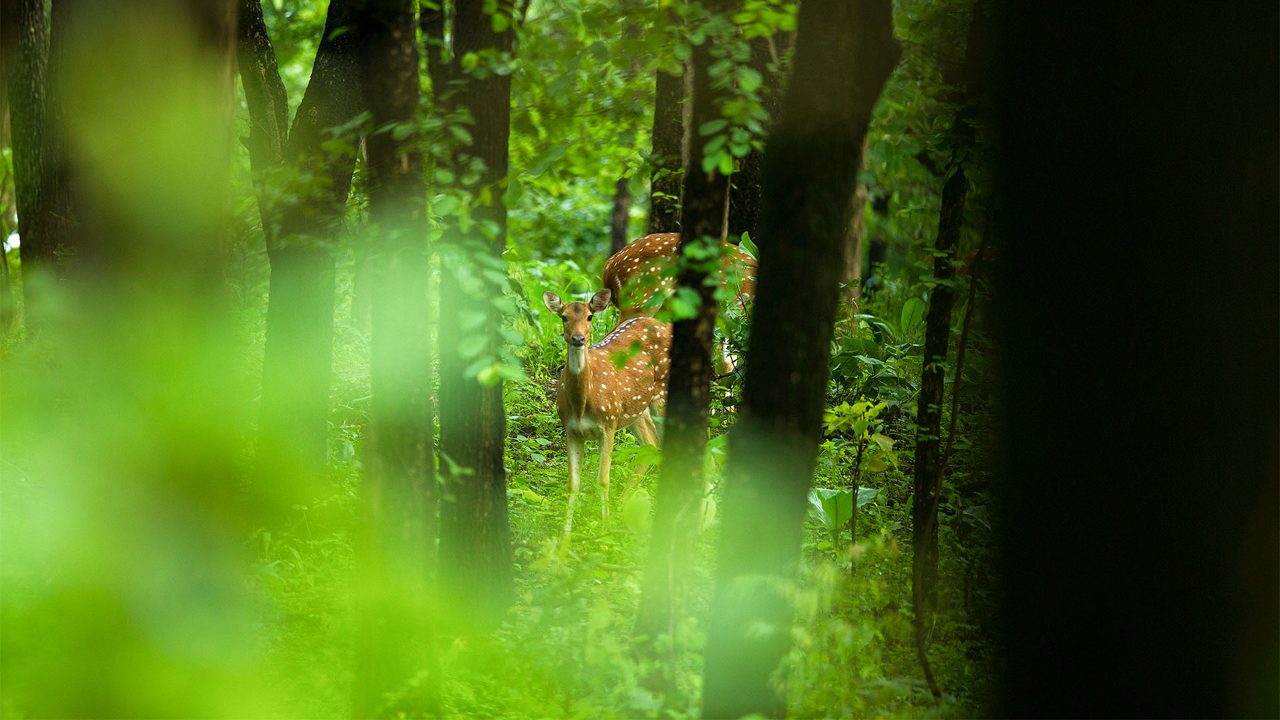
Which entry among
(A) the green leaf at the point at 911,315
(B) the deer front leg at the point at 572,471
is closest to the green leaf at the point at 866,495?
(B) the deer front leg at the point at 572,471

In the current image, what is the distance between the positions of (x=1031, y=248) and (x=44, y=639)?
4.29 m

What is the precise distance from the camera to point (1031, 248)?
2650mm

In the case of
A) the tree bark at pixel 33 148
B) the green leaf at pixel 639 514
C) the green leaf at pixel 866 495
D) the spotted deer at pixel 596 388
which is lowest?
the green leaf at pixel 639 514

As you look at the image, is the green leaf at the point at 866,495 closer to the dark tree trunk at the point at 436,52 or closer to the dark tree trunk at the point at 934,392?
the dark tree trunk at the point at 934,392

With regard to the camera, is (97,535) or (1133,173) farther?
(97,535)

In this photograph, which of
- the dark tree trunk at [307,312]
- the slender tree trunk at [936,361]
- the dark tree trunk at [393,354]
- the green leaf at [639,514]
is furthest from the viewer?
the green leaf at [639,514]

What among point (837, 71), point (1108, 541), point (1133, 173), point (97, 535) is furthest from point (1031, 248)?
point (97, 535)

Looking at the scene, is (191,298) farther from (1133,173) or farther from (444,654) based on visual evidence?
(1133,173)

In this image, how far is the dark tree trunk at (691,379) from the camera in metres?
4.54

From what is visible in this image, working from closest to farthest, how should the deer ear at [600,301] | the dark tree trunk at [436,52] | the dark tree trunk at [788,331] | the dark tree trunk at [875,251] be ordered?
the dark tree trunk at [788,331] → the dark tree trunk at [436,52] → the deer ear at [600,301] → the dark tree trunk at [875,251]

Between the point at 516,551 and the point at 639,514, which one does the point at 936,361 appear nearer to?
the point at 639,514

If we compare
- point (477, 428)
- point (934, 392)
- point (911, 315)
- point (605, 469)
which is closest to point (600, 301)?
point (605, 469)

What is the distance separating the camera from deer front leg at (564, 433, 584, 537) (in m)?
7.43

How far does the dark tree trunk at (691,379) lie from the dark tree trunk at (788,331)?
54 cm
